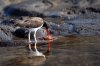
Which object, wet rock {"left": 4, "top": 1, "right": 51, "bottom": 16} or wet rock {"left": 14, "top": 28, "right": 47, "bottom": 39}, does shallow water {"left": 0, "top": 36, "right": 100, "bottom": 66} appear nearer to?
wet rock {"left": 14, "top": 28, "right": 47, "bottom": 39}

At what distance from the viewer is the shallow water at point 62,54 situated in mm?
9380

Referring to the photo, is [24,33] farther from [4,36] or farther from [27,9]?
[27,9]

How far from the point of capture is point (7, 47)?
1175 centimetres

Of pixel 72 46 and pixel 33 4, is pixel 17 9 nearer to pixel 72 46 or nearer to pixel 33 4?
pixel 33 4

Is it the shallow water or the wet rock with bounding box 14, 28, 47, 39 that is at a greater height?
the wet rock with bounding box 14, 28, 47, 39

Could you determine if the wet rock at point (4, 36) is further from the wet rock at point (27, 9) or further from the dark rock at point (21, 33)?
the wet rock at point (27, 9)

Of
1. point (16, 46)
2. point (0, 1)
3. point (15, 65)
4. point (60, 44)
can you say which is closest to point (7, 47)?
point (16, 46)

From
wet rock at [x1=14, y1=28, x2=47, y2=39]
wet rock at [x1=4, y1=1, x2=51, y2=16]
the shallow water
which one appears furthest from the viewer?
wet rock at [x1=4, y1=1, x2=51, y2=16]

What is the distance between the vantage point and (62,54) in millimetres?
10445

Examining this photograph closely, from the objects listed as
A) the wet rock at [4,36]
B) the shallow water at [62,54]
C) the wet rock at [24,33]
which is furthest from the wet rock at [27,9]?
the shallow water at [62,54]

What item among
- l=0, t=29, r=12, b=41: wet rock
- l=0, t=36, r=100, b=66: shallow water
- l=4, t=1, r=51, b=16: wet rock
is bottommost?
l=0, t=36, r=100, b=66: shallow water

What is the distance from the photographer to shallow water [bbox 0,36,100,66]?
30.8ft

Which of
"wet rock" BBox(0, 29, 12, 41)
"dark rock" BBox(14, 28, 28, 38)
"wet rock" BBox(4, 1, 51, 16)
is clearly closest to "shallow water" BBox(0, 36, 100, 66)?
"wet rock" BBox(0, 29, 12, 41)

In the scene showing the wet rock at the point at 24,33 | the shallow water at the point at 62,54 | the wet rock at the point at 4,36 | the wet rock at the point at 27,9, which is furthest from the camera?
the wet rock at the point at 27,9
